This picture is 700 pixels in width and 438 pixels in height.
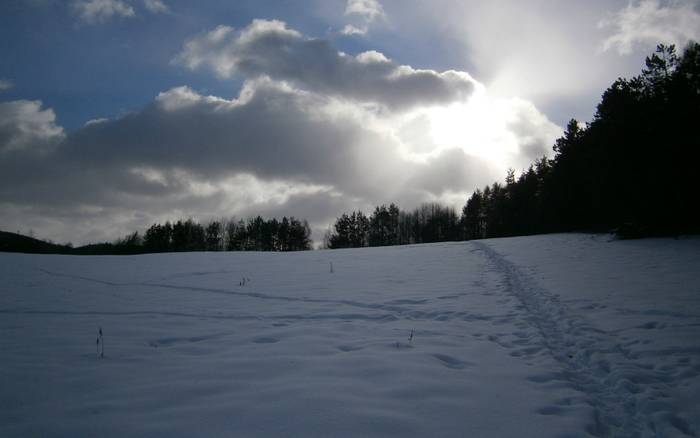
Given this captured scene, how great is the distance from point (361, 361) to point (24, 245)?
162 feet

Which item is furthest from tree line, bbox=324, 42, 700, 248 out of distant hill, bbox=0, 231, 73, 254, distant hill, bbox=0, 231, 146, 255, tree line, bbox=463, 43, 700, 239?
distant hill, bbox=0, 231, 73, 254

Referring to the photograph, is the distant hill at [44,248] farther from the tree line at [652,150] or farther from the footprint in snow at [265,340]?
the tree line at [652,150]

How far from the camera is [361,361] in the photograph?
A: 4.80 m

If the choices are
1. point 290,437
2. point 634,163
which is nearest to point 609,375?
point 290,437

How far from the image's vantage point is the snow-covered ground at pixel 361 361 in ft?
10.6

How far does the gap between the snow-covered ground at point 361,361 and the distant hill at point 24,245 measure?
3505 centimetres

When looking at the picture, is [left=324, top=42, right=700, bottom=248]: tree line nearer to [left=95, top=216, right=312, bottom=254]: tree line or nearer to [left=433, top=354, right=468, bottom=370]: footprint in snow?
[left=433, top=354, right=468, bottom=370]: footprint in snow

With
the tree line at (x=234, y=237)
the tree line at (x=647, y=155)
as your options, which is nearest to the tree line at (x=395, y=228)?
the tree line at (x=234, y=237)

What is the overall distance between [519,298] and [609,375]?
4927 millimetres

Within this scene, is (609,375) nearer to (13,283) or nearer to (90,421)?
(90,421)

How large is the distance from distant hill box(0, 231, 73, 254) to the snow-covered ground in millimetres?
35047

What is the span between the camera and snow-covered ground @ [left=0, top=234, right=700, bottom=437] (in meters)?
3.25

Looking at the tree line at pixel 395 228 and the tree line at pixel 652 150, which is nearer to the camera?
the tree line at pixel 652 150

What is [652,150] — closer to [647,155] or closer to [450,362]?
[647,155]
